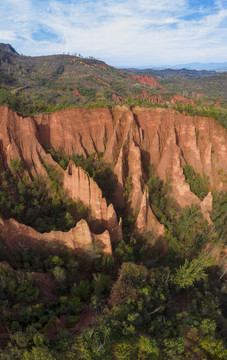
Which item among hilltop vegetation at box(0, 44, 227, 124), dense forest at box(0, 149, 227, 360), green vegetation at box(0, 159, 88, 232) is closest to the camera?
dense forest at box(0, 149, 227, 360)

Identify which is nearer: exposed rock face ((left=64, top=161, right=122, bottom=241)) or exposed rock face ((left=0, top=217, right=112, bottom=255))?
exposed rock face ((left=0, top=217, right=112, bottom=255))

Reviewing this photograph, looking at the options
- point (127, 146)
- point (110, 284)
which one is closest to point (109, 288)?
point (110, 284)

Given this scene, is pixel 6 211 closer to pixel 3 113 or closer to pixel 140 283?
pixel 3 113

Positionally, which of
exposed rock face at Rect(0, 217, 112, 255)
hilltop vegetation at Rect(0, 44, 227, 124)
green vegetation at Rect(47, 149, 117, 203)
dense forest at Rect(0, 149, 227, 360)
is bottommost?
dense forest at Rect(0, 149, 227, 360)

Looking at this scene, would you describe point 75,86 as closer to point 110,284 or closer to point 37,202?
point 37,202

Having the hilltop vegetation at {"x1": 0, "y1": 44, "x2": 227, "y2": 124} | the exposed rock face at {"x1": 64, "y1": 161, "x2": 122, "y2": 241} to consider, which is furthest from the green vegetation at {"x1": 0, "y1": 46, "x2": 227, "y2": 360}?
the hilltop vegetation at {"x1": 0, "y1": 44, "x2": 227, "y2": 124}

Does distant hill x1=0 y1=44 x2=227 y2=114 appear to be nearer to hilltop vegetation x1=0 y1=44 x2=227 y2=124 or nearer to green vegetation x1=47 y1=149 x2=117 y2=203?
hilltop vegetation x1=0 y1=44 x2=227 y2=124

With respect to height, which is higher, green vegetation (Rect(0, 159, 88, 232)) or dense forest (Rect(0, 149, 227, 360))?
green vegetation (Rect(0, 159, 88, 232))
